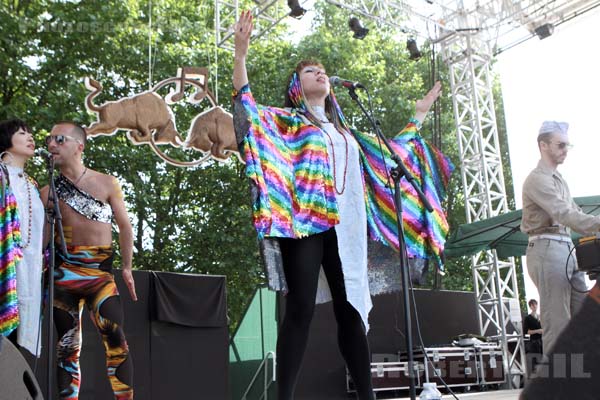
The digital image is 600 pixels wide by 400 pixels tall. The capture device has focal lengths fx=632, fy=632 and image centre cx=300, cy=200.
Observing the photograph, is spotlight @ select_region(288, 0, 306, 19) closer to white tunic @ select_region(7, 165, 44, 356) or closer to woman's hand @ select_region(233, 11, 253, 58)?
white tunic @ select_region(7, 165, 44, 356)

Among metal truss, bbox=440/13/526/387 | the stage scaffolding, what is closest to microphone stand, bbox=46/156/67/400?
the stage scaffolding

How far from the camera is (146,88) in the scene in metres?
14.6

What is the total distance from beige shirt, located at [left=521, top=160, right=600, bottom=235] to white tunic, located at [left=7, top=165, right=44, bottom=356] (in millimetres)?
2613

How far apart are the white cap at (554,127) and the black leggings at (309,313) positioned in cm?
162

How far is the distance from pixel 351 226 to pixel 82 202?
1.43 meters

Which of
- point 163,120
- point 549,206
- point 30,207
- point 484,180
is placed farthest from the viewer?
point 484,180

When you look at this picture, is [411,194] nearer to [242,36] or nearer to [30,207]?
[242,36]

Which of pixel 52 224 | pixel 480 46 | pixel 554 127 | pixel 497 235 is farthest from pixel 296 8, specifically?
pixel 52 224

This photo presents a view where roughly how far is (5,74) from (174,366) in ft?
29.7

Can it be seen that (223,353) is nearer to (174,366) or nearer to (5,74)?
(174,366)

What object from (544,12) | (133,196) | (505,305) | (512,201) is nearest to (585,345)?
(505,305)

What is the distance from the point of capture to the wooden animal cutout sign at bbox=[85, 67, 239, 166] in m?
7.48

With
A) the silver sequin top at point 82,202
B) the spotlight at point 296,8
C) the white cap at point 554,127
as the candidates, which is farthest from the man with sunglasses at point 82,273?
the spotlight at point 296,8

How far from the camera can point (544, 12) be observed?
10594 millimetres
